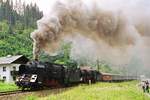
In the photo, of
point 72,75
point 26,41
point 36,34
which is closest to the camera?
point 36,34

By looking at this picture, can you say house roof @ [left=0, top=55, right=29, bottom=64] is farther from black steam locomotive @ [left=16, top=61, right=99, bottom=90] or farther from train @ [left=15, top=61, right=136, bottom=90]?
black steam locomotive @ [left=16, top=61, right=99, bottom=90]

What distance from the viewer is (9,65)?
6053 cm

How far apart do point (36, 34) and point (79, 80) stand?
12.9 metres

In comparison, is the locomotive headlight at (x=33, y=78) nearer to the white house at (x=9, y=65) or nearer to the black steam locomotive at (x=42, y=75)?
the black steam locomotive at (x=42, y=75)

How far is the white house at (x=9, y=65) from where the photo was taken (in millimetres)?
58625

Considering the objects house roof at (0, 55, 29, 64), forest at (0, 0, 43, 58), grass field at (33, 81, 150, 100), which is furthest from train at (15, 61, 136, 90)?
forest at (0, 0, 43, 58)

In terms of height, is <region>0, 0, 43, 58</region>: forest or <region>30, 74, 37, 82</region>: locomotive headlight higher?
<region>0, 0, 43, 58</region>: forest

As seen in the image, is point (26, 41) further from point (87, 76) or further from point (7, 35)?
point (87, 76)

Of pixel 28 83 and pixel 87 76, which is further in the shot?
pixel 87 76

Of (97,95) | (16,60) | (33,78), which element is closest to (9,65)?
(16,60)

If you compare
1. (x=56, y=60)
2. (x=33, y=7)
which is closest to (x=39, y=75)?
(x=56, y=60)

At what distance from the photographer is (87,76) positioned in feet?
139

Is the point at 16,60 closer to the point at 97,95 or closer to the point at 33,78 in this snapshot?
the point at 33,78

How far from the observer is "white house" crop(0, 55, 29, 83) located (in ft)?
192
